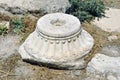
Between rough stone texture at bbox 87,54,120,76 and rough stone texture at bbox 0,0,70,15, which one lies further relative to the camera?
rough stone texture at bbox 0,0,70,15

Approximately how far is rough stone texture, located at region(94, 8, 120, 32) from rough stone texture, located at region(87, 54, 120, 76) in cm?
149

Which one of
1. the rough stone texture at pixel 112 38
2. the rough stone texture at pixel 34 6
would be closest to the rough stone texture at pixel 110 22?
the rough stone texture at pixel 112 38

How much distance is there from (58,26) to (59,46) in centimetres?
43

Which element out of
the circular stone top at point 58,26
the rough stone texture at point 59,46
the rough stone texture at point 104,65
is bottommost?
the rough stone texture at point 104,65

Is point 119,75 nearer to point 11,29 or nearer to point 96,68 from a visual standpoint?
point 96,68

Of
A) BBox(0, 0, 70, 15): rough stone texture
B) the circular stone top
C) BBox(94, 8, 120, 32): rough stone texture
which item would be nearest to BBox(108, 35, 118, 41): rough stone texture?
BBox(94, 8, 120, 32): rough stone texture

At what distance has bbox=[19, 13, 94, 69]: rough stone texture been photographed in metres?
6.34

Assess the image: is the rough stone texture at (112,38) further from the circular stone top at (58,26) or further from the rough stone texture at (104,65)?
the circular stone top at (58,26)

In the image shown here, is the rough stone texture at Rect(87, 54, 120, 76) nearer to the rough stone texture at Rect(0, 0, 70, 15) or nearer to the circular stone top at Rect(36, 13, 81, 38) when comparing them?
the circular stone top at Rect(36, 13, 81, 38)

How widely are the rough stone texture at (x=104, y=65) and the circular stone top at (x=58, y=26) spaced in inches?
28.3

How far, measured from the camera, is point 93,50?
6859 mm

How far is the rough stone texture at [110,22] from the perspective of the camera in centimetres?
805

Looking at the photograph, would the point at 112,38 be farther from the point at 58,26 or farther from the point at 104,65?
the point at 58,26

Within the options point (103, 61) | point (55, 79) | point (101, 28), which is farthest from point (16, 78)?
point (101, 28)
